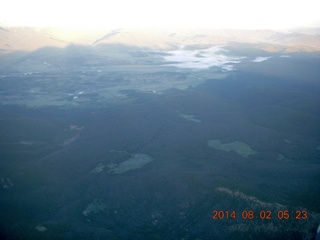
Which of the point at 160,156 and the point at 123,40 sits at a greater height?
the point at 123,40

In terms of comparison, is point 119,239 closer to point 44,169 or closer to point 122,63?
point 44,169

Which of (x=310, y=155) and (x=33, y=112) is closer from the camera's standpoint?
(x=310, y=155)

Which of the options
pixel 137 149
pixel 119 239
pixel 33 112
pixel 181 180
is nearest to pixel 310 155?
pixel 181 180

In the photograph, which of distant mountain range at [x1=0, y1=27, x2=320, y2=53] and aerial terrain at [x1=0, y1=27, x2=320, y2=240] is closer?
aerial terrain at [x1=0, y1=27, x2=320, y2=240]

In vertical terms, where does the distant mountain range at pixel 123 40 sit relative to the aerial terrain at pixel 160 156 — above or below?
above

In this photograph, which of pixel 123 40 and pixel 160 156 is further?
pixel 123 40

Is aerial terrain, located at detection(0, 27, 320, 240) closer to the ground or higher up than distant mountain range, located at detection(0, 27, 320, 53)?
closer to the ground

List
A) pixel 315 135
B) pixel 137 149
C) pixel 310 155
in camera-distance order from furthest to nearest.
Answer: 1. pixel 315 135
2. pixel 137 149
3. pixel 310 155

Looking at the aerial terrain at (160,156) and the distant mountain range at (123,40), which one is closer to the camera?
the aerial terrain at (160,156)
